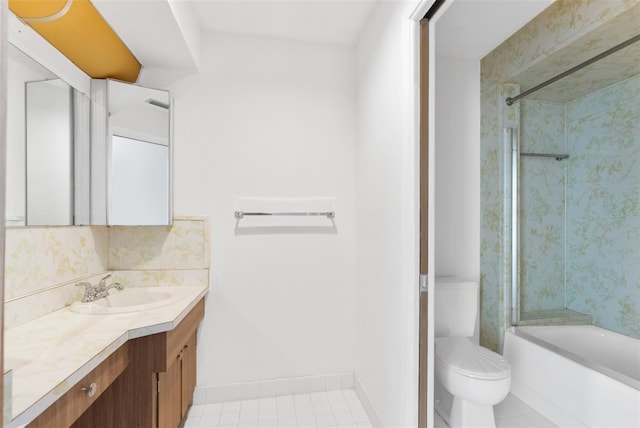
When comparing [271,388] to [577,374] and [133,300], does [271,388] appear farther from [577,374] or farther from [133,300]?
[577,374]

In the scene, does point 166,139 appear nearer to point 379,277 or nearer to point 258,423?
point 379,277

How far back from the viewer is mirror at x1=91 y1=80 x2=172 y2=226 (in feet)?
5.97

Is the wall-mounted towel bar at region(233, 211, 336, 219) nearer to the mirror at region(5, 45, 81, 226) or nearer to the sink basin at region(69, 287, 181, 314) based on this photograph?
the sink basin at region(69, 287, 181, 314)

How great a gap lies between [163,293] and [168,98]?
1175 millimetres

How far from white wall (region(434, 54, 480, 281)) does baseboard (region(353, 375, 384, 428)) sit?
93 centimetres

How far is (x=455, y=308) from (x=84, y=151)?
7.72 feet

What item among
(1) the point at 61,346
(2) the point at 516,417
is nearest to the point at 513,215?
(2) the point at 516,417

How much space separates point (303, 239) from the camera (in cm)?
226

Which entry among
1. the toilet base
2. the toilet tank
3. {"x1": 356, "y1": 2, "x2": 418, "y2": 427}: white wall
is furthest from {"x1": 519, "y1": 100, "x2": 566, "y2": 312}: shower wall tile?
{"x1": 356, "y1": 2, "x2": 418, "y2": 427}: white wall

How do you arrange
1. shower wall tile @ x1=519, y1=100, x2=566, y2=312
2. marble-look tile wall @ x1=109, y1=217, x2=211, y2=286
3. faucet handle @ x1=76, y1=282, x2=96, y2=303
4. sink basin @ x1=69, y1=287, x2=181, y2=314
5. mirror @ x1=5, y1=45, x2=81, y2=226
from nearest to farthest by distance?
mirror @ x1=5, y1=45, x2=81, y2=226, sink basin @ x1=69, y1=287, x2=181, y2=314, faucet handle @ x1=76, y1=282, x2=96, y2=303, marble-look tile wall @ x1=109, y1=217, x2=211, y2=286, shower wall tile @ x1=519, y1=100, x2=566, y2=312

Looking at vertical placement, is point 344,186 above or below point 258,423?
above

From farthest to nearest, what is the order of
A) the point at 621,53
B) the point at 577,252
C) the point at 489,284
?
the point at 577,252 < the point at 489,284 < the point at 621,53

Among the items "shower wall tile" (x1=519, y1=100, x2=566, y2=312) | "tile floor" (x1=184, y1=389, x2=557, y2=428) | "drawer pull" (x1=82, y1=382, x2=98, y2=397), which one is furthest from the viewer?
"shower wall tile" (x1=519, y1=100, x2=566, y2=312)

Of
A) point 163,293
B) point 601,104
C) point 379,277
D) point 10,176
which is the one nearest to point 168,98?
point 10,176
